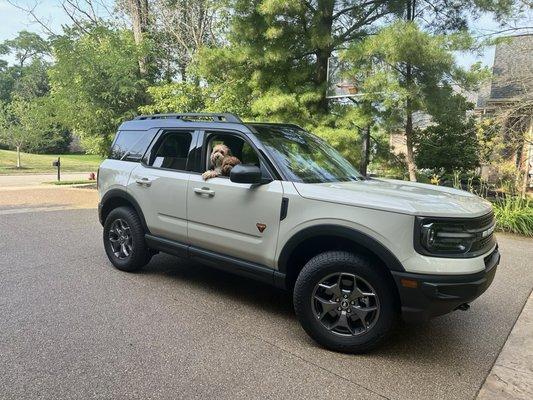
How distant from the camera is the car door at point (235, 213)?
12.2 feet

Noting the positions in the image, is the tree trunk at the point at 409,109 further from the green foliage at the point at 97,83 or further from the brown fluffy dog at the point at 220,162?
the green foliage at the point at 97,83

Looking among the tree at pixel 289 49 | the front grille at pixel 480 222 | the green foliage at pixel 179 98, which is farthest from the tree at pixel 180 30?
the front grille at pixel 480 222

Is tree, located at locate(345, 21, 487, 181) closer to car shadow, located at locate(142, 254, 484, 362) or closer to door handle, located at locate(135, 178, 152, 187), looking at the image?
car shadow, located at locate(142, 254, 484, 362)

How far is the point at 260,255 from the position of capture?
380 centimetres

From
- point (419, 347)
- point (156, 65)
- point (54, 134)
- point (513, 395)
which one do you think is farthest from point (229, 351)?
point (54, 134)

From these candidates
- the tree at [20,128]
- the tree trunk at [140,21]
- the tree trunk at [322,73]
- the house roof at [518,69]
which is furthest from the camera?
the tree at [20,128]

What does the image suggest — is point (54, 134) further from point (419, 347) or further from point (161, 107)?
point (419, 347)

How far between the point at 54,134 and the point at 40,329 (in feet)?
126

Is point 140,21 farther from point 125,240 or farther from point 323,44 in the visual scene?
point 125,240

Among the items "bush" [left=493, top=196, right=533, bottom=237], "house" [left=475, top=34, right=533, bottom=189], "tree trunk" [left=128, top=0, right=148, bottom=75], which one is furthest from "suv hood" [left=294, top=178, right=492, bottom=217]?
"tree trunk" [left=128, top=0, right=148, bottom=75]

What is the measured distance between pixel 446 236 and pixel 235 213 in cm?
184

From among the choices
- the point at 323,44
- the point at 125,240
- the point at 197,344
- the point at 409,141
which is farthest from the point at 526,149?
the point at 197,344

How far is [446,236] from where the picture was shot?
303 centimetres

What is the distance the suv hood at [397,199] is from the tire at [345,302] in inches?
17.5
